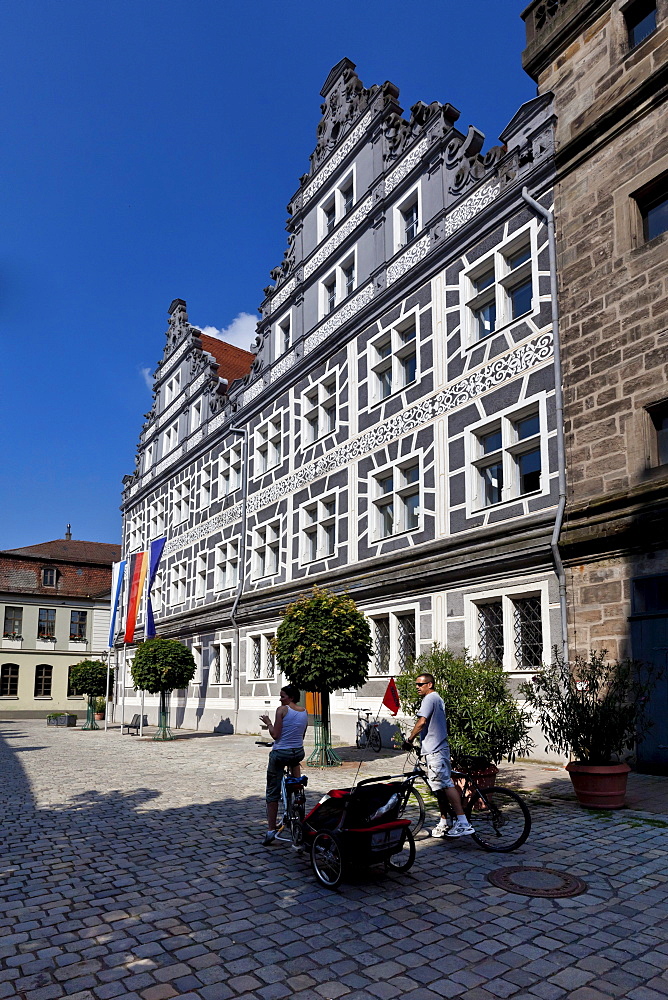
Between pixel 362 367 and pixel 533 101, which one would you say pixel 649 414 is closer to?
pixel 533 101

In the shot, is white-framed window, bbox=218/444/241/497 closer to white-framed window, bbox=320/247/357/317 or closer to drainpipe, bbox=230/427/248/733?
drainpipe, bbox=230/427/248/733

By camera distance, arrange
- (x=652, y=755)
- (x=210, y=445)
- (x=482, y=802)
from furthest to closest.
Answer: (x=210, y=445) < (x=652, y=755) < (x=482, y=802)

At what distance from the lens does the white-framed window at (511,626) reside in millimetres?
14930

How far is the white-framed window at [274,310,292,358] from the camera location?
28566 mm

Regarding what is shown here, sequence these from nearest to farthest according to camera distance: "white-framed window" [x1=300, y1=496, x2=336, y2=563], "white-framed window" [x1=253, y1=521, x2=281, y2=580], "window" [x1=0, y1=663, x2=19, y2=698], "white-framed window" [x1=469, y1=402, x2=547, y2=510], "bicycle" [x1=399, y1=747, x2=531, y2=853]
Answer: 1. "bicycle" [x1=399, y1=747, x2=531, y2=853]
2. "white-framed window" [x1=469, y1=402, x2=547, y2=510]
3. "white-framed window" [x1=300, y1=496, x2=336, y2=563]
4. "white-framed window" [x1=253, y1=521, x2=281, y2=580]
5. "window" [x1=0, y1=663, x2=19, y2=698]

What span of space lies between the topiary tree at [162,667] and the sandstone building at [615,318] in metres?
16.0

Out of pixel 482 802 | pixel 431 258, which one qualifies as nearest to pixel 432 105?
pixel 431 258

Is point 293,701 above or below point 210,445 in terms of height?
below

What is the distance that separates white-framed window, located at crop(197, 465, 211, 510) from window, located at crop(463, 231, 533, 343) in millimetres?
18305

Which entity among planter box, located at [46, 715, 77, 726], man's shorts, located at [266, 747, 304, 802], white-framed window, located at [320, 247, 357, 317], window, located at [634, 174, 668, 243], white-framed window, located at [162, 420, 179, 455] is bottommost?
planter box, located at [46, 715, 77, 726]

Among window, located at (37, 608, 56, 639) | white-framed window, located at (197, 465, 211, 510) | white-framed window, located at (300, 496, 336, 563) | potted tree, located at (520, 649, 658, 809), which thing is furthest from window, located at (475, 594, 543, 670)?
window, located at (37, 608, 56, 639)

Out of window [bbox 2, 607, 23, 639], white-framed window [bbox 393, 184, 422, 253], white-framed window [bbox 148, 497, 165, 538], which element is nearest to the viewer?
white-framed window [bbox 393, 184, 422, 253]

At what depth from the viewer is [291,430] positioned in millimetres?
26672

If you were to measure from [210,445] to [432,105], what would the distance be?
17.8m
